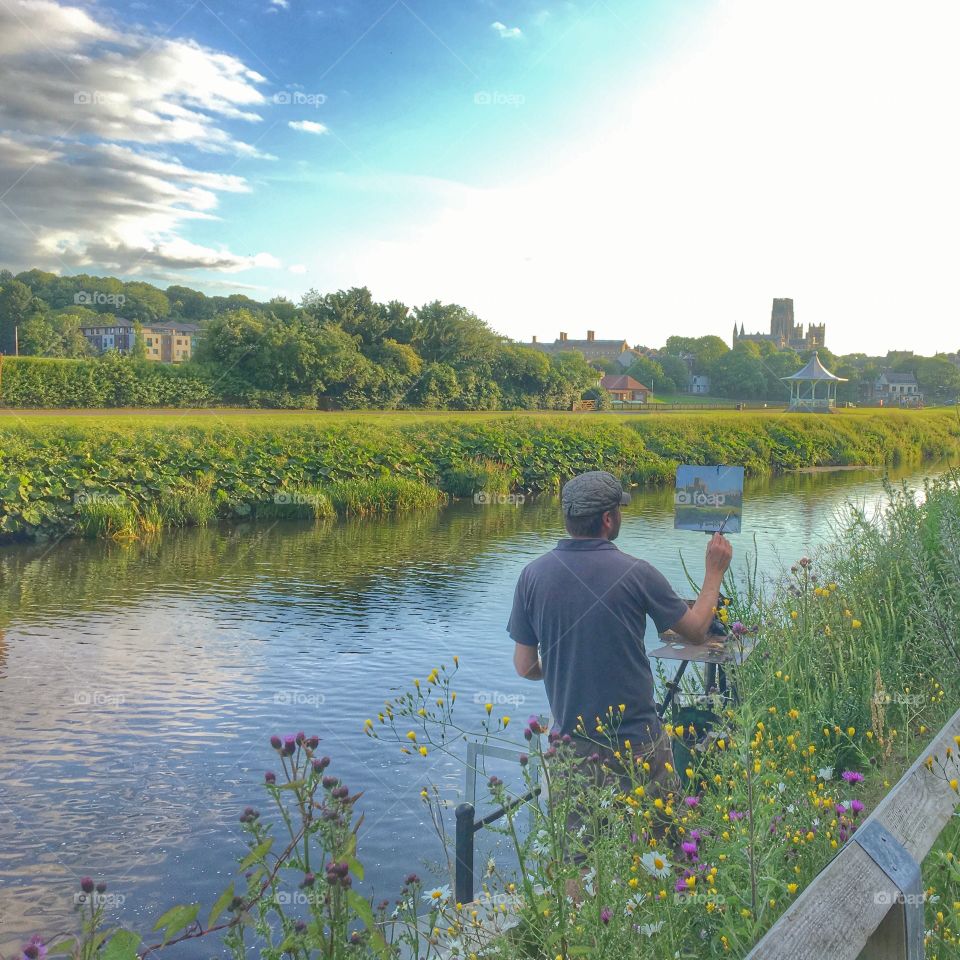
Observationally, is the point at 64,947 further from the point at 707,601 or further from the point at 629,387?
the point at 629,387

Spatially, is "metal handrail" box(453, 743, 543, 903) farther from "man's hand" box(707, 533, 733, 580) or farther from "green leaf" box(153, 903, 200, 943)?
"green leaf" box(153, 903, 200, 943)

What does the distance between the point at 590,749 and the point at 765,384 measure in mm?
109315

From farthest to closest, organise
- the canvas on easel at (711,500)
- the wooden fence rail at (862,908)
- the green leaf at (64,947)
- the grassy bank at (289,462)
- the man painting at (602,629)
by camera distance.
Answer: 1. the grassy bank at (289,462)
2. the canvas on easel at (711,500)
3. the man painting at (602,629)
4. the green leaf at (64,947)
5. the wooden fence rail at (862,908)

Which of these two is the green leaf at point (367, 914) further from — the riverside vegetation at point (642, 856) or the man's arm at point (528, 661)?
the man's arm at point (528, 661)

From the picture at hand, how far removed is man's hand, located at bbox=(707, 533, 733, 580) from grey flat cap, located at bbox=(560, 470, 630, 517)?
0.49 metres

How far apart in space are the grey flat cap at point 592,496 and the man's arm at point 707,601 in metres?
0.46

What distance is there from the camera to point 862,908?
171cm

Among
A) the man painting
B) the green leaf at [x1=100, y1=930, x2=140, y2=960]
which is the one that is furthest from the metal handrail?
the green leaf at [x1=100, y1=930, x2=140, y2=960]

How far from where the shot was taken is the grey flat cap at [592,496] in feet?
13.0

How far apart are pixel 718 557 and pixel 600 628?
2.27ft

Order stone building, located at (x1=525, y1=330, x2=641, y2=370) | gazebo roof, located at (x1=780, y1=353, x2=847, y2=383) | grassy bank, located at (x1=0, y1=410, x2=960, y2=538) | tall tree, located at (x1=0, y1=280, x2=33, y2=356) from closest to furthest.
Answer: grassy bank, located at (x1=0, y1=410, x2=960, y2=538) → gazebo roof, located at (x1=780, y1=353, x2=847, y2=383) → tall tree, located at (x1=0, y1=280, x2=33, y2=356) → stone building, located at (x1=525, y1=330, x2=641, y2=370)

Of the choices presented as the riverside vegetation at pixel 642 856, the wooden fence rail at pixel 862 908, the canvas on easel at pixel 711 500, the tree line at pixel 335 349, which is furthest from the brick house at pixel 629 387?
the wooden fence rail at pixel 862 908

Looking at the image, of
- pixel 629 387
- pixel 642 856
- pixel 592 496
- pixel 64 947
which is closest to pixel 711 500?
pixel 592 496

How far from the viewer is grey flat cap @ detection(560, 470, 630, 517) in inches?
156
